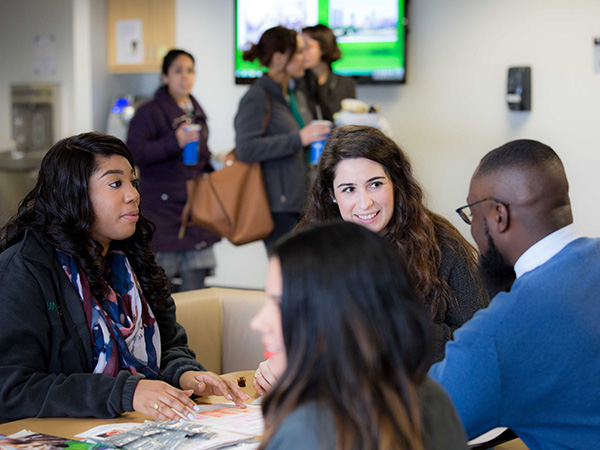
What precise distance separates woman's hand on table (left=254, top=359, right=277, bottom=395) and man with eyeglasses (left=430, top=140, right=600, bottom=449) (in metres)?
0.56

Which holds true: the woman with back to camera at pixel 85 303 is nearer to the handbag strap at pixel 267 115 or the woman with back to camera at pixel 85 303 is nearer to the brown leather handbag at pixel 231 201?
the brown leather handbag at pixel 231 201

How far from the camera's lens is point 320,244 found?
979mm

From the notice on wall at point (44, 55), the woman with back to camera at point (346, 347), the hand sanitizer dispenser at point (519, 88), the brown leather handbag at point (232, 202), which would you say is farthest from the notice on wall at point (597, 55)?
the notice on wall at point (44, 55)

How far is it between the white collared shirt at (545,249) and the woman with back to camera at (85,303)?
0.83 m

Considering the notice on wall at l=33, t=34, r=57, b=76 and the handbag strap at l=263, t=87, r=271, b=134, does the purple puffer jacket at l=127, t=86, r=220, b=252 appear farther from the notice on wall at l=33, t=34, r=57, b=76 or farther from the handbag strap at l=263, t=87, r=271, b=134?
the notice on wall at l=33, t=34, r=57, b=76

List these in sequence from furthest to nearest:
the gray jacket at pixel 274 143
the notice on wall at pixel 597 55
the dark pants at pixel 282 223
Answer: the notice on wall at pixel 597 55
the dark pants at pixel 282 223
the gray jacket at pixel 274 143

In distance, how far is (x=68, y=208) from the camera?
203cm

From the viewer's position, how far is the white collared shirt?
1561mm

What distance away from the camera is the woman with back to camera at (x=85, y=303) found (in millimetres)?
1813

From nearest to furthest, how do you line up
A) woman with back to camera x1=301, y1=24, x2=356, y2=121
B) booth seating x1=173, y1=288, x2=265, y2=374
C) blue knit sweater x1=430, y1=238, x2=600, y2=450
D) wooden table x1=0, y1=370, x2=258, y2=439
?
1. blue knit sweater x1=430, y1=238, x2=600, y2=450
2. wooden table x1=0, y1=370, x2=258, y2=439
3. booth seating x1=173, y1=288, x2=265, y2=374
4. woman with back to camera x1=301, y1=24, x2=356, y2=121

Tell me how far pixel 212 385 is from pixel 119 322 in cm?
32

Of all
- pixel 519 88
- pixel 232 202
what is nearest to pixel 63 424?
pixel 232 202

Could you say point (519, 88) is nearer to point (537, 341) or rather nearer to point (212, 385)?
point (212, 385)

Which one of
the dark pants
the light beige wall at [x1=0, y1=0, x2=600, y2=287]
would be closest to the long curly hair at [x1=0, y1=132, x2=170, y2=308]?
the dark pants
